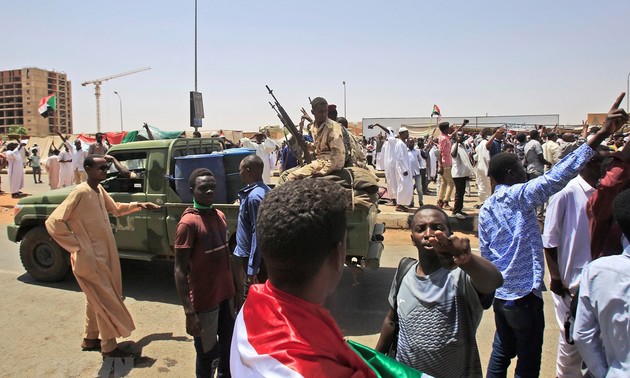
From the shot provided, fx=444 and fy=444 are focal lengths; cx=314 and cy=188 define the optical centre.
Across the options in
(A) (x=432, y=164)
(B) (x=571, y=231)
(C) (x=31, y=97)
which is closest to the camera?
(B) (x=571, y=231)

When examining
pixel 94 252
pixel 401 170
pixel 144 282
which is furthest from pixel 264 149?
pixel 94 252

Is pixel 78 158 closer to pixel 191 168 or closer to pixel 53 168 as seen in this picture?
pixel 53 168

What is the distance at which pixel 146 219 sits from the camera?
5.61 m

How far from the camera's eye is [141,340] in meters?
4.50

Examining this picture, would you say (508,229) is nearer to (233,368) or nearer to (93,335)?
(233,368)

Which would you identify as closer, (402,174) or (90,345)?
(90,345)

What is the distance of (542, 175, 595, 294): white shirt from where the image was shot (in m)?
3.02

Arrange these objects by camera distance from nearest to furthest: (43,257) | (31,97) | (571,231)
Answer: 1. (571,231)
2. (43,257)
3. (31,97)

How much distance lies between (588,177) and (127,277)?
19.2ft

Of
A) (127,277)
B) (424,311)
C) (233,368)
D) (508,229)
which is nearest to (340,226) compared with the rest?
(233,368)

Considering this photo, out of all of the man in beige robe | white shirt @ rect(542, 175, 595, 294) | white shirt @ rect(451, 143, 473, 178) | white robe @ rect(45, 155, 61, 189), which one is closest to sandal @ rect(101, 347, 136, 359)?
the man in beige robe

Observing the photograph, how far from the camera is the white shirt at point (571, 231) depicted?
3018 mm

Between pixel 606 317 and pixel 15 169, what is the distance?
16.4m

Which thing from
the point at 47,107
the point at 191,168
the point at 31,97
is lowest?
the point at 191,168
